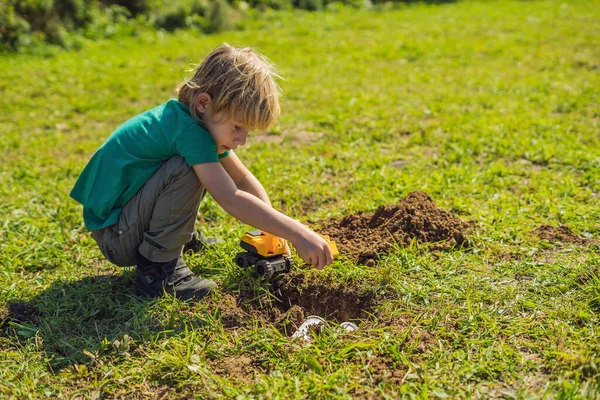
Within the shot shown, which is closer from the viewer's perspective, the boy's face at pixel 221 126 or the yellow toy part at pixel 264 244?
the boy's face at pixel 221 126

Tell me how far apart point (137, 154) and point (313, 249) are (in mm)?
1042

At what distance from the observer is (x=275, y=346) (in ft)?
8.89

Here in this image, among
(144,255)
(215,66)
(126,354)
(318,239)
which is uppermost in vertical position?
(215,66)

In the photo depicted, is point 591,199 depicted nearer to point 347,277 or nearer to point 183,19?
point 347,277

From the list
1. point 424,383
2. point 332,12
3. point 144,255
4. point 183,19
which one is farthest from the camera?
point 332,12

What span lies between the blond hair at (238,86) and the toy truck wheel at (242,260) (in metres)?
0.74

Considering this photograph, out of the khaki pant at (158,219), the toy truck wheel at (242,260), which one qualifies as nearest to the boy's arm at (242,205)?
the khaki pant at (158,219)

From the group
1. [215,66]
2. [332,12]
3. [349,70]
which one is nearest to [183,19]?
[332,12]

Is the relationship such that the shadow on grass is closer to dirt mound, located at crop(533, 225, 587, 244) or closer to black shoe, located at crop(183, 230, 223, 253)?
black shoe, located at crop(183, 230, 223, 253)

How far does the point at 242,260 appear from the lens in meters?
3.26

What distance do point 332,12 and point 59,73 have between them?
6.25 metres

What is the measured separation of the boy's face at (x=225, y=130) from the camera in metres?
2.94

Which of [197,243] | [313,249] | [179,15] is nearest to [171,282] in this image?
[197,243]

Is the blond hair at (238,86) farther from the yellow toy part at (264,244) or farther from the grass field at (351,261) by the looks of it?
the grass field at (351,261)
